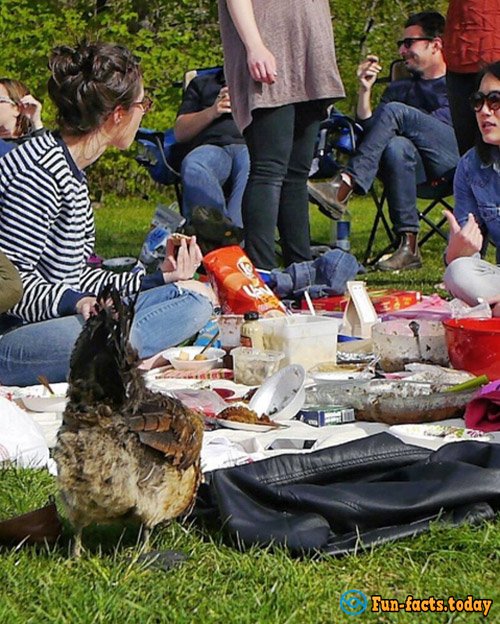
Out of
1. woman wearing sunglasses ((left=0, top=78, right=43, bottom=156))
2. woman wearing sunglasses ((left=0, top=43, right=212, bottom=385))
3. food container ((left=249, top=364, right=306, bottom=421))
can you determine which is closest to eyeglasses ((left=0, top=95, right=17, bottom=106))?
woman wearing sunglasses ((left=0, top=78, right=43, bottom=156))

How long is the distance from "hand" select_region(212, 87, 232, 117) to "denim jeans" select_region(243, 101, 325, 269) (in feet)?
6.24

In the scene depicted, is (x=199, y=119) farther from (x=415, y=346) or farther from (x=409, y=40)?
(x=415, y=346)

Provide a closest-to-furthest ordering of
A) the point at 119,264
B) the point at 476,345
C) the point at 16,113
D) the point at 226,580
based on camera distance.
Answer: the point at 226,580
the point at 476,345
the point at 16,113
the point at 119,264

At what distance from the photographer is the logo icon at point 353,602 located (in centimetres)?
272

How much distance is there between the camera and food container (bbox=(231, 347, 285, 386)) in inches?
203

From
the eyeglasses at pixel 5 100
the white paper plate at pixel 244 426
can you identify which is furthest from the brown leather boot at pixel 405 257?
the white paper plate at pixel 244 426

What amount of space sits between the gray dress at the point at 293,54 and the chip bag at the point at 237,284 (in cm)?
108

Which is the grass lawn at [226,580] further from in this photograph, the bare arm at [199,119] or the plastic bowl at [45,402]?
the bare arm at [199,119]

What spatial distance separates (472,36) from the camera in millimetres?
7629

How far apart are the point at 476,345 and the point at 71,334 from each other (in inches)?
67.3

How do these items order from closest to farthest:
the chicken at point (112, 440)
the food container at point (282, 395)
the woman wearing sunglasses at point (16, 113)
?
the chicken at point (112, 440), the food container at point (282, 395), the woman wearing sunglasses at point (16, 113)

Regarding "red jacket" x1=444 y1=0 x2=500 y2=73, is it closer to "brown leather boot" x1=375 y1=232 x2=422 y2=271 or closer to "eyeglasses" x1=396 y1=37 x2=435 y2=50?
"eyeglasses" x1=396 y1=37 x2=435 y2=50

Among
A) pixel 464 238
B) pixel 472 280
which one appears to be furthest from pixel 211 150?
pixel 472 280

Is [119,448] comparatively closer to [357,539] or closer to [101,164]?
[357,539]
